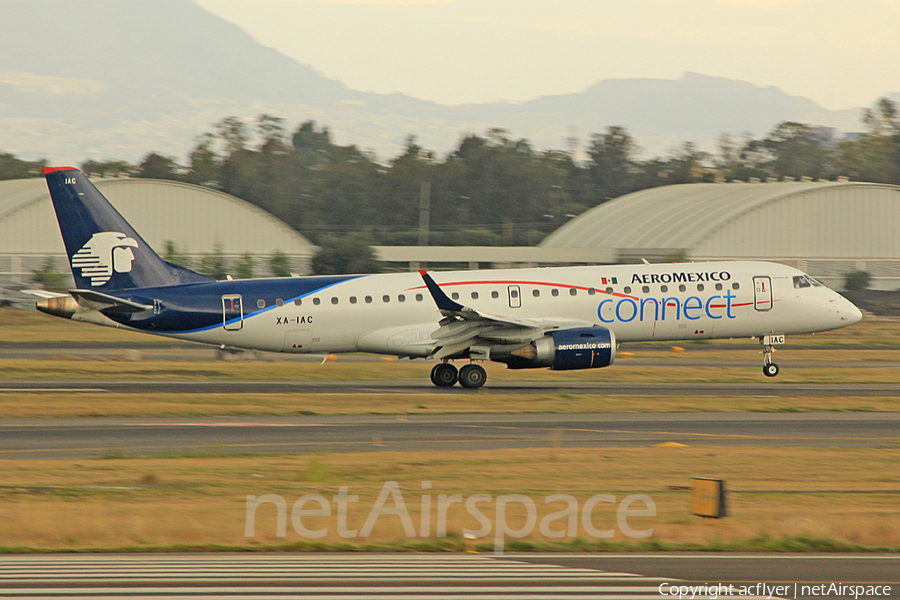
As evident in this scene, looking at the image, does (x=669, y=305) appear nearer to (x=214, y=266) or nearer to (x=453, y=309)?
(x=453, y=309)

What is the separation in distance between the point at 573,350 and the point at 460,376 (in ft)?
13.8

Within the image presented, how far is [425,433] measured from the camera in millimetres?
25125

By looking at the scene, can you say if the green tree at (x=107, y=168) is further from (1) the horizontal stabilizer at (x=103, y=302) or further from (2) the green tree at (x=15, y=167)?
(1) the horizontal stabilizer at (x=103, y=302)

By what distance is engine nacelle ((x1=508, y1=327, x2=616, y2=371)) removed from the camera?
3319 cm

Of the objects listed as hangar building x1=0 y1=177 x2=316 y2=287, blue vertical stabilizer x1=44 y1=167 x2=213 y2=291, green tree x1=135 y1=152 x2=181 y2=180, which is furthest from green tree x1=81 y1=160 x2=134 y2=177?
blue vertical stabilizer x1=44 y1=167 x2=213 y2=291

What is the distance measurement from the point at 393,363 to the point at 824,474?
26.1 metres

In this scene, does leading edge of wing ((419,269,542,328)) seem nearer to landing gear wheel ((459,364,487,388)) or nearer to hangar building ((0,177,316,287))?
landing gear wheel ((459,364,487,388))

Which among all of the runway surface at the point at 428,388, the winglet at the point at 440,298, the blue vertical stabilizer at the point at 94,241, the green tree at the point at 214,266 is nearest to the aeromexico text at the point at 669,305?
the runway surface at the point at 428,388

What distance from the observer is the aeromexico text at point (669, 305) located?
3522 centimetres

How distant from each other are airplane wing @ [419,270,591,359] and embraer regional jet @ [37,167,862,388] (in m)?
0.05

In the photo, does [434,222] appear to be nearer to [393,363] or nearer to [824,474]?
[393,363]

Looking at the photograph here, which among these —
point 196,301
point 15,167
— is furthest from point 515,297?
point 15,167

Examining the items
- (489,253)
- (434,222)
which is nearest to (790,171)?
(434,222)

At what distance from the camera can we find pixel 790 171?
566ft
